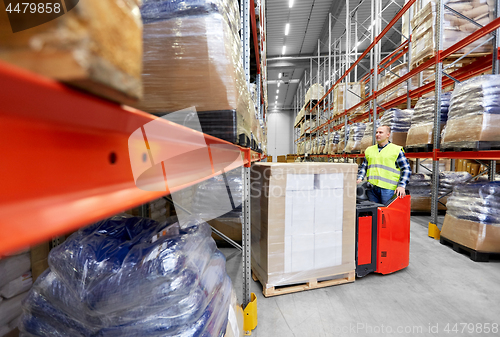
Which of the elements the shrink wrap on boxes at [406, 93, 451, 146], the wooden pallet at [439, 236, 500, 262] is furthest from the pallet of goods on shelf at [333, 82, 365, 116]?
the wooden pallet at [439, 236, 500, 262]

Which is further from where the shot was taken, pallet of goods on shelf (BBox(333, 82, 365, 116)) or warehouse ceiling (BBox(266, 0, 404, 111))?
warehouse ceiling (BBox(266, 0, 404, 111))

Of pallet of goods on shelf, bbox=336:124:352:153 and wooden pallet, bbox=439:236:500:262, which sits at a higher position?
pallet of goods on shelf, bbox=336:124:352:153

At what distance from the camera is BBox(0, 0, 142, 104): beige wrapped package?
221 millimetres

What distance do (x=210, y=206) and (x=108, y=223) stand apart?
2.47 metres

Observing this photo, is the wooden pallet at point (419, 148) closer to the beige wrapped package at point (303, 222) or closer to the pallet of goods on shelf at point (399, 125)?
the pallet of goods on shelf at point (399, 125)

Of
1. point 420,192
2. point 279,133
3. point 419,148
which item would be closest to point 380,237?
point 419,148

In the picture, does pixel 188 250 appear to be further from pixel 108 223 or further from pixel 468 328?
pixel 468 328

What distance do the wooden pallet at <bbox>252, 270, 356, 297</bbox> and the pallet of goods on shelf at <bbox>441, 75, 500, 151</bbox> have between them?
7.72 ft

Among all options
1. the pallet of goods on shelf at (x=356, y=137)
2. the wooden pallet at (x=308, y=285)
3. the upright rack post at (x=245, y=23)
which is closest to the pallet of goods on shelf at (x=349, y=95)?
the pallet of goods on shelf at (x=356, y=137)

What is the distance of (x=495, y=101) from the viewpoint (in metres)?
2.92

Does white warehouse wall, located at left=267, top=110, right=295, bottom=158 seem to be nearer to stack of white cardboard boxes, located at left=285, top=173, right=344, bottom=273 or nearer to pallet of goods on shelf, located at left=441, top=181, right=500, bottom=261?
pallet of goods on shelf, located at left=441, top=181, right=500, bottom=261

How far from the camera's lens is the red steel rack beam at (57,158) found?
0.73 ft

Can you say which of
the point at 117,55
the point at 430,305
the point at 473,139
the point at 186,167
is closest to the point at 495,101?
the point at 473,139

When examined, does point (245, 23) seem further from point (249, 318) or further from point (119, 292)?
point (249, 318)
